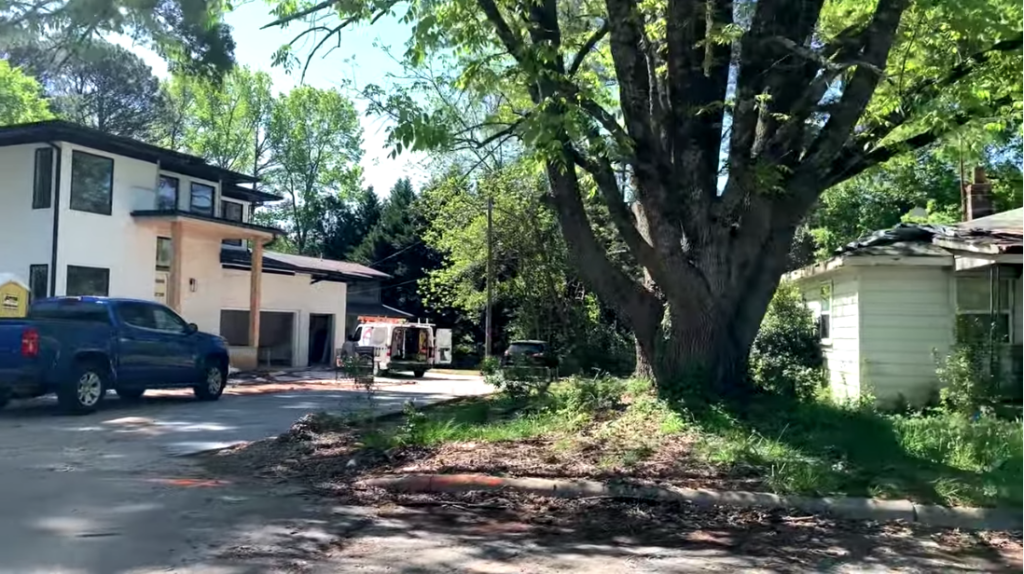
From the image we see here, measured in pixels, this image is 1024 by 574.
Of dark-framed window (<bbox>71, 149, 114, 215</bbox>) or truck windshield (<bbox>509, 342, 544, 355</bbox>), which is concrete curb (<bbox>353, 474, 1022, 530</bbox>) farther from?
truck windshield (<bbox>509, 342, 544, 355</bbox>)

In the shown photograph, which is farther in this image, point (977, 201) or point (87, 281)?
point (87, 281)

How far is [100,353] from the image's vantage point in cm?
1508

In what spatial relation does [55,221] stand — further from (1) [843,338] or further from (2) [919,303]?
(2) [919,303]

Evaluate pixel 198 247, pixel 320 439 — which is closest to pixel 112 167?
pixel 198 247

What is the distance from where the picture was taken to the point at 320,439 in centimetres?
1115

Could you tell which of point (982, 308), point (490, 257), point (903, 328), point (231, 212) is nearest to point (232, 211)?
point (231, 212)

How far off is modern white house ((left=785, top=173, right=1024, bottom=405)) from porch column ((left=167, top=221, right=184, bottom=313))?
18.2 meters

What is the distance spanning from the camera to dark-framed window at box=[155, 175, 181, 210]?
26.8 metres

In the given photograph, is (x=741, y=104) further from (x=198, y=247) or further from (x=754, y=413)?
(x=198, y=247)

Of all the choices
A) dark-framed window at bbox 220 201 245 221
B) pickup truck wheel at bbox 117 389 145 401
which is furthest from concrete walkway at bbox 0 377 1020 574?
dark-framed window at bbox 220 201 245 221

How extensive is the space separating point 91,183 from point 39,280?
114 inches

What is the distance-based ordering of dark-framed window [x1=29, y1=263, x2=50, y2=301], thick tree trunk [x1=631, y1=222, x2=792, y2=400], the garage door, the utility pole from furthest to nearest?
the utility pole → the garage door → dark-framed window [x1=29, y1=263, x2=50, y2=301] → thick tree trunk [x1=631, y1=222, x2=792, y2=400]

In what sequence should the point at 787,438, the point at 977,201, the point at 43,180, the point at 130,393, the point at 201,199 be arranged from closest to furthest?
1. the point at 787,438
2. the point at 130,393
3. the point at 977,201
4. the point at 43,180
5. the point at 201,199

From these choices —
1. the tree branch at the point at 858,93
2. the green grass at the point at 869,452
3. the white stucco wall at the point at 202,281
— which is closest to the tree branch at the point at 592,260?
the green grass at the point at 869,452
